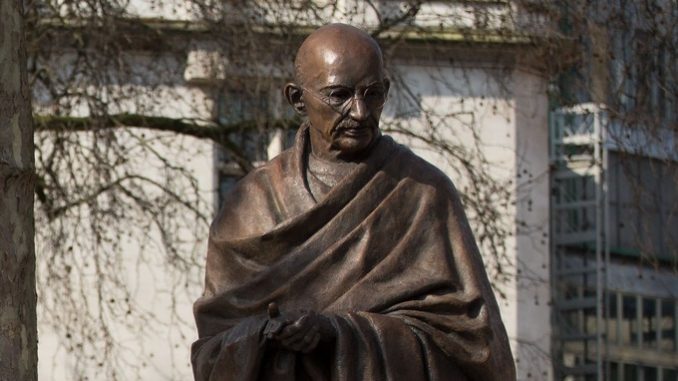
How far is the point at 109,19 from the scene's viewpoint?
1842 centimetres

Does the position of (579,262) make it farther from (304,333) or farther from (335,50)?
(304,333)

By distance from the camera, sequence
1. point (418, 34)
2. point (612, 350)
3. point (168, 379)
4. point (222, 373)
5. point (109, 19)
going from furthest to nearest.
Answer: point (612, 350)
point (168, 379)
point (418, 34)
point (109, 19)
point (222, 373)

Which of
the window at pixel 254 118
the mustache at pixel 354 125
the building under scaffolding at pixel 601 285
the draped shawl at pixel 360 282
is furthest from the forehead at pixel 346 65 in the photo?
the building under scaffolding at pixel 601 285

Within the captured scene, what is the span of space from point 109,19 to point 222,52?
89 cm

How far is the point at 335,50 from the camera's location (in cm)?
875

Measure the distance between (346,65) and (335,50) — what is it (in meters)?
0.06

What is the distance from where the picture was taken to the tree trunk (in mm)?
12133

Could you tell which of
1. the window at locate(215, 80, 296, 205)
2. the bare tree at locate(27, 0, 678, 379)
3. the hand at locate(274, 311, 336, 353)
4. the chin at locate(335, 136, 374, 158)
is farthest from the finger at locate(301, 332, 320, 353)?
the window at locate(215, 80, 296, 205)

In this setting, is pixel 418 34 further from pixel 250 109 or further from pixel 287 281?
pixel 287 281

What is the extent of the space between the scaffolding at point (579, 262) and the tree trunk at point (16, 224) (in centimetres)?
1549

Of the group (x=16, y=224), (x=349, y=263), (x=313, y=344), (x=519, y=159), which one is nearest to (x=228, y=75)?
(x=519, y=159)

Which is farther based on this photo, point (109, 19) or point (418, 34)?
point (418, 34)

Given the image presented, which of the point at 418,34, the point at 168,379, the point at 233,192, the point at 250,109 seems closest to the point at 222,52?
the point at 250,109

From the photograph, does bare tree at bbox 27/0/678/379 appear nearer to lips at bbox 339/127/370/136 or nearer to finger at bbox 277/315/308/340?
lips at bbox 339/127/370/136
